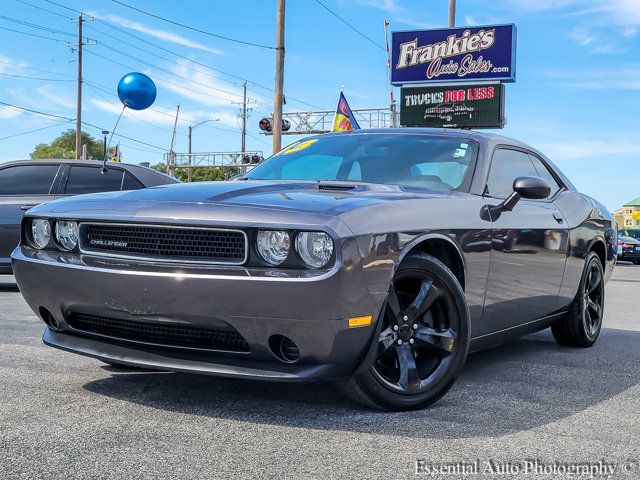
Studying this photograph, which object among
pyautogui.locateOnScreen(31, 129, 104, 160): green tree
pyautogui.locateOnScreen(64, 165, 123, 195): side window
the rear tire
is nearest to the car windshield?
the rear tire

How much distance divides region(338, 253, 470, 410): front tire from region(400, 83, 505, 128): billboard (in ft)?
75.7

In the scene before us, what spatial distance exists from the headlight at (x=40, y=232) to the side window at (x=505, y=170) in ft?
7.66

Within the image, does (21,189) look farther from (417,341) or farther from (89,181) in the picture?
(417,341)

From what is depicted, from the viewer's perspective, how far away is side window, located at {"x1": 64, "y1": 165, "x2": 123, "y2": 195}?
29.2 feet

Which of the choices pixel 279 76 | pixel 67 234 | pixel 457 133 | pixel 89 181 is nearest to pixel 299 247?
pixel 67 234

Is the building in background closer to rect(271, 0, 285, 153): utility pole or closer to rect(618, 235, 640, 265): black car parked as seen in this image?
rect(618, 235, 640, 265): black car parked

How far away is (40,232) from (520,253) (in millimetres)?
2537

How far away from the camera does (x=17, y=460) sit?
2604 millimetres

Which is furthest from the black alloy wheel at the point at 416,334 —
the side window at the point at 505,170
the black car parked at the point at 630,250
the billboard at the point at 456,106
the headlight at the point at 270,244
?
the black car parked at the point at 630,250

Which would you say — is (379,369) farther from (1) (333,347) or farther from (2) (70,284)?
(2) (70,284)

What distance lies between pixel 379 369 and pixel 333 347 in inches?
18.7

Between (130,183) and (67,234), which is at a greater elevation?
(130,183)

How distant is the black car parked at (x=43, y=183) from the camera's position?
8680 millimetres

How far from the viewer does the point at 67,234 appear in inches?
140
